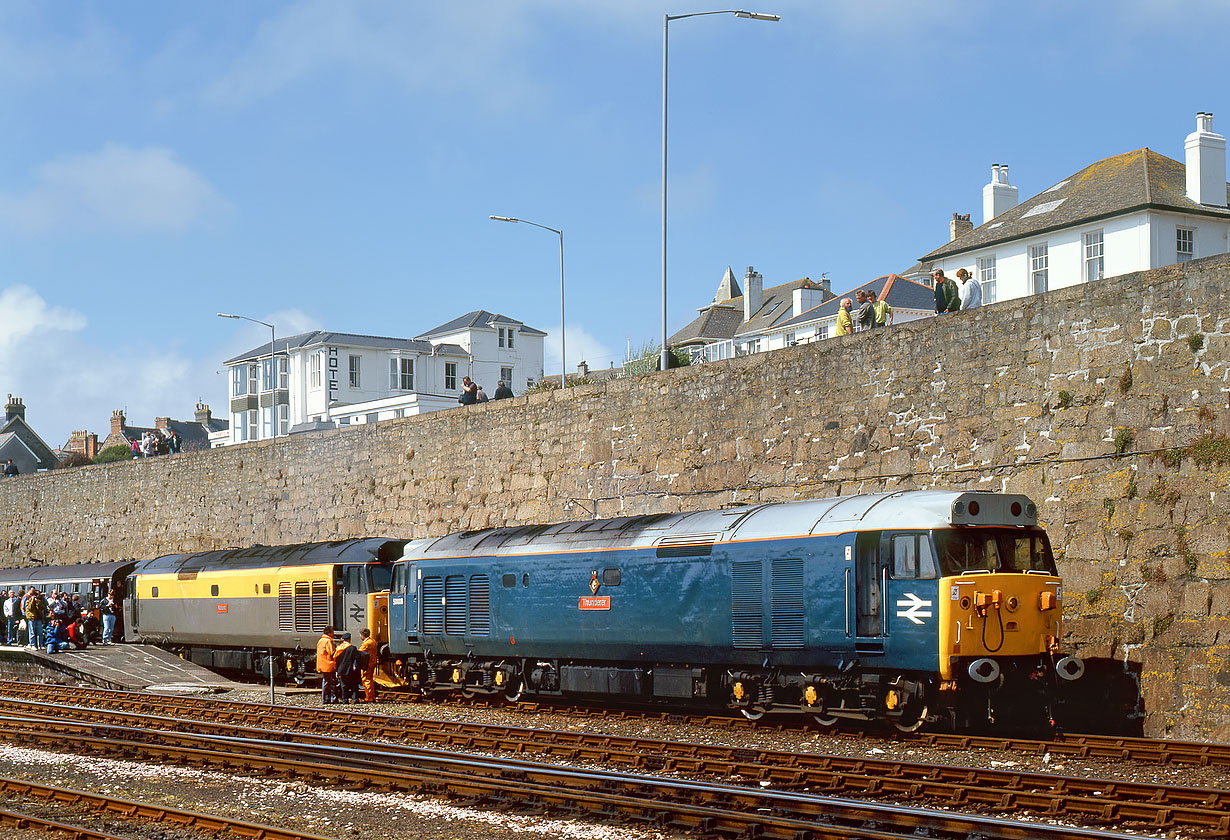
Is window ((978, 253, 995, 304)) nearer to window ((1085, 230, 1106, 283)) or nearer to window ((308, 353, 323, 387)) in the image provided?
window ((1085, 230, 1106, 283))

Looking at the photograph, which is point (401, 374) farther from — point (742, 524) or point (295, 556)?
point (742, 524)

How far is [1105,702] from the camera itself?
16.2m

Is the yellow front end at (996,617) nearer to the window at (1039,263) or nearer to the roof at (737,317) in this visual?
the window at (1039,263)

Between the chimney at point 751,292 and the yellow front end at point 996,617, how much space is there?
5551 centimetres

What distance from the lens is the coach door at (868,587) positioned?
14781 millimetres

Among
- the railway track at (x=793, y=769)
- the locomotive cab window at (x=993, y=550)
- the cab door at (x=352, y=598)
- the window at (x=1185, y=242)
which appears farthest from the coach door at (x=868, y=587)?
the window at (x=1185, y=242)

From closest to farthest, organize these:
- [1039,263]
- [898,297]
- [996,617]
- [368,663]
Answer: [996,617] < [368,663] < [1039,263] < [898,297]

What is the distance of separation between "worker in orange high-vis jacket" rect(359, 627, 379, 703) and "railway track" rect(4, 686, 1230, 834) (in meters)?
2.34

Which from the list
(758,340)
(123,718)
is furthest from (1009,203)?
(123,718)

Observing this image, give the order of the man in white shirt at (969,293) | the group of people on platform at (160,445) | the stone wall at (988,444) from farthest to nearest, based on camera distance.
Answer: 1. the group of people on platform at (160,445)
2. the man in white shirt at (969,293)
3. the stone wall at (988,444)

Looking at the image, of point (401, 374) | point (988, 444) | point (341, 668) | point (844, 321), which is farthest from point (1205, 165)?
point (401, 374)

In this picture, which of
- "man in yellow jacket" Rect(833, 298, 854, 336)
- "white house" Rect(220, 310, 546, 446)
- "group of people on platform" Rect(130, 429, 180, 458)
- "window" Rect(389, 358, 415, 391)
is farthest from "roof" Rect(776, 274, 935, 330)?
"man in yellow jacket" Rect(833, 298, 854, 336)

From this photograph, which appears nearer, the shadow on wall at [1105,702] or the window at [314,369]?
the shadow on wall at [1105,702]

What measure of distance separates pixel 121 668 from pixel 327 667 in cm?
880
